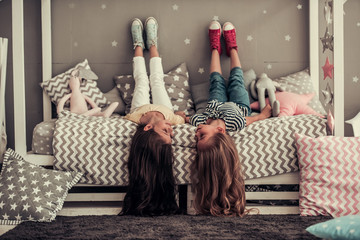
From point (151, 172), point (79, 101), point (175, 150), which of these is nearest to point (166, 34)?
point (79, 101)

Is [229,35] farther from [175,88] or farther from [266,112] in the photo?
[266,112]

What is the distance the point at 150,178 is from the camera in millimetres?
1883

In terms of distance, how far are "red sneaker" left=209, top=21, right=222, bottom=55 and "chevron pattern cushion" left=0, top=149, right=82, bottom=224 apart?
131 cm

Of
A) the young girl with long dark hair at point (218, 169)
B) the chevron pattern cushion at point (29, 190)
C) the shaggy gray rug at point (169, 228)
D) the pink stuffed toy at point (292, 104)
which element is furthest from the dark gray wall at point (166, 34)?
the shaggy gray rug at point (169, 228)

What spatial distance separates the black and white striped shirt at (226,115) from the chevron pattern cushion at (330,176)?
0.33m

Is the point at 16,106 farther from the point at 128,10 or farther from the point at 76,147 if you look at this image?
the point at 128,10

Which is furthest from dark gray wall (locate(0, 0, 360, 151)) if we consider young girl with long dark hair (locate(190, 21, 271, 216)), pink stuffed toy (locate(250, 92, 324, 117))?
young girl with long dark hair (locate(190, 21, 271, 216))

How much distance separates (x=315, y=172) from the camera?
1889 mm

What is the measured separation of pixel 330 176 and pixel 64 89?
1702 millimetres

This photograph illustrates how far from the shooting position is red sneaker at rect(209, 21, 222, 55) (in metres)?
2.73

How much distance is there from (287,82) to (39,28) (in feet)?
5.68

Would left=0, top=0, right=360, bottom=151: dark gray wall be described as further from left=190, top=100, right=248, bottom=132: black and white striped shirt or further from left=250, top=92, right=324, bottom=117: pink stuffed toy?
left=190, top=100, right=248, bottom=132: black and white striped shirt

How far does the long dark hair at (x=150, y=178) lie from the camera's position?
73.2 inches

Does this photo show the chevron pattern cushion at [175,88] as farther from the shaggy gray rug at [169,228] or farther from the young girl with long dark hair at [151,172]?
the shaggy gray rug at [169,228]
